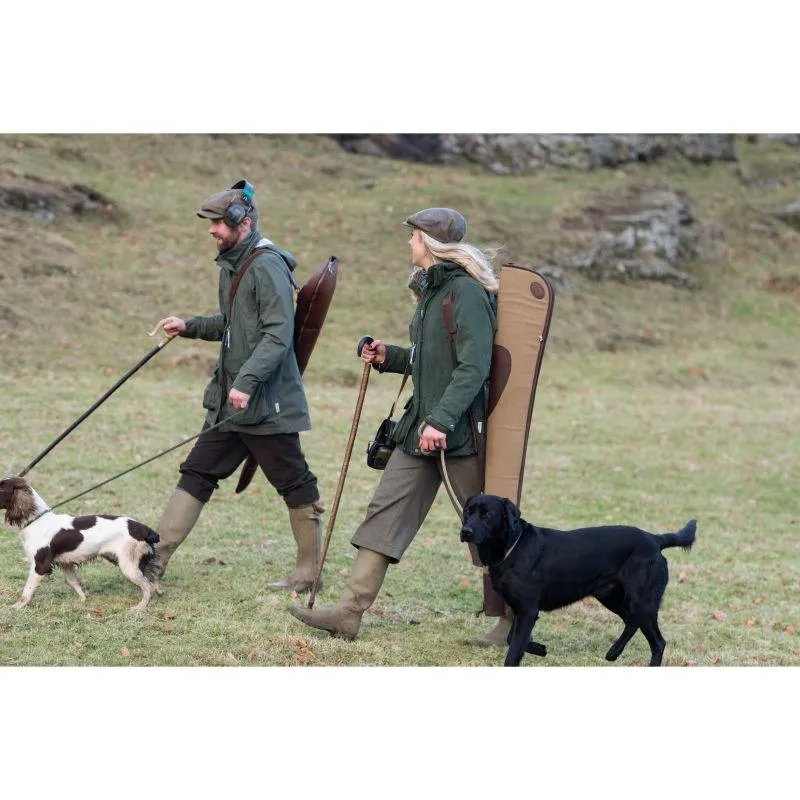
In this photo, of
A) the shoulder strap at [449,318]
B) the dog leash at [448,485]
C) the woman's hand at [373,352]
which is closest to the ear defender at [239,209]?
the woman's hand at [373,352]

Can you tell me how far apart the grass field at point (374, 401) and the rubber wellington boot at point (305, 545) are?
26 cm

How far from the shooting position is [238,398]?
18.9ft

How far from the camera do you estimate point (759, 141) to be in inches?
1207

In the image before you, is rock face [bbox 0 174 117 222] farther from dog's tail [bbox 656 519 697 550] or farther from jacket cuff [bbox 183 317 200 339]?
dog's tail [bbox 656 519 697 550]

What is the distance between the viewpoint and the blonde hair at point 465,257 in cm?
533

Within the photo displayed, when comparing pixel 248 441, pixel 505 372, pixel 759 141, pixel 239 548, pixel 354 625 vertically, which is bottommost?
pixel 239 548

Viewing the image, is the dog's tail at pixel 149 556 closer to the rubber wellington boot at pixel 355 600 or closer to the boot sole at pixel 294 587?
the boot sole at pixel 294 587

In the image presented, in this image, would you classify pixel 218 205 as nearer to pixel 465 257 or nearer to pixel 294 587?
pixel 465 257

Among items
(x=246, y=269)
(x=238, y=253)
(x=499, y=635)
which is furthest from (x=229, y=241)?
(x=499, y=635)

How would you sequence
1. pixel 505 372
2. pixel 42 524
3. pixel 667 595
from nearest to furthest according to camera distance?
pixel 505 372 < pixel 42 524 < pixel 667 595

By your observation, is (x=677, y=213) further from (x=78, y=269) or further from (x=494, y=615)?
(x=494, y=615)

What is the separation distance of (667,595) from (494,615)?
193 cm

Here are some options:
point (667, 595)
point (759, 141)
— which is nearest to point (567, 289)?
point (759, 141)

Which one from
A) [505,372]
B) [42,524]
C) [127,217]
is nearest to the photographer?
[505,372]
